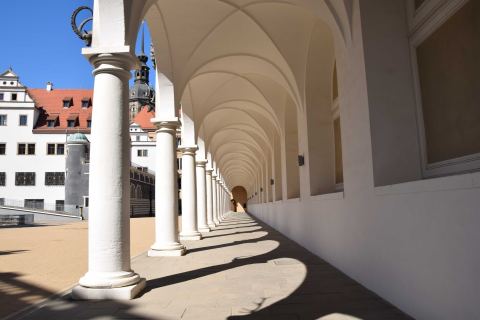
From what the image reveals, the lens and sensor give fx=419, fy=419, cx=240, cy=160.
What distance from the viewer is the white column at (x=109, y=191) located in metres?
5.55

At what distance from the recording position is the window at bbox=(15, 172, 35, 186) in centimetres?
4728

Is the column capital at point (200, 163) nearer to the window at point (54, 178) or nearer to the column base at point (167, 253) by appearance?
the column base at point (167, 253)

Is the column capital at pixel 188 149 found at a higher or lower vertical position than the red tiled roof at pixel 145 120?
lower

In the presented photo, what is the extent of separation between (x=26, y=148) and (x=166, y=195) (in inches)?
1775

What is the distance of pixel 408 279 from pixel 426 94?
252 centimetres

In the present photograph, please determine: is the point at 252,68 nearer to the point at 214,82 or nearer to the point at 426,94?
the point at 214,82

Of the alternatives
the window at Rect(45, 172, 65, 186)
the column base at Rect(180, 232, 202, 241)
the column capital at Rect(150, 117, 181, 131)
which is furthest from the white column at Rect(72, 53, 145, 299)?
the window at Rect(45, 172, 65, 186)

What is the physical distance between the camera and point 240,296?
554cm

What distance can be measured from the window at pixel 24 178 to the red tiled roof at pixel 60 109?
205 inches

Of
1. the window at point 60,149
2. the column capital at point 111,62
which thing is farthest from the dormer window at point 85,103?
the column capital at point 111,62

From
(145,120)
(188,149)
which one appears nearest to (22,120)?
(145,120)

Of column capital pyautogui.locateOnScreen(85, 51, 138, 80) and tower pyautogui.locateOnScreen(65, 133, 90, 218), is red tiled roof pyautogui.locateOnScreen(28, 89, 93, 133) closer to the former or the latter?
tower pyautogui.locateOnScreen(65, 133, 90, 218)

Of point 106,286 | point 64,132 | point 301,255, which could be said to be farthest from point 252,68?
point 64,132

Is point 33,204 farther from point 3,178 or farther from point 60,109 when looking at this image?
point 60,109
